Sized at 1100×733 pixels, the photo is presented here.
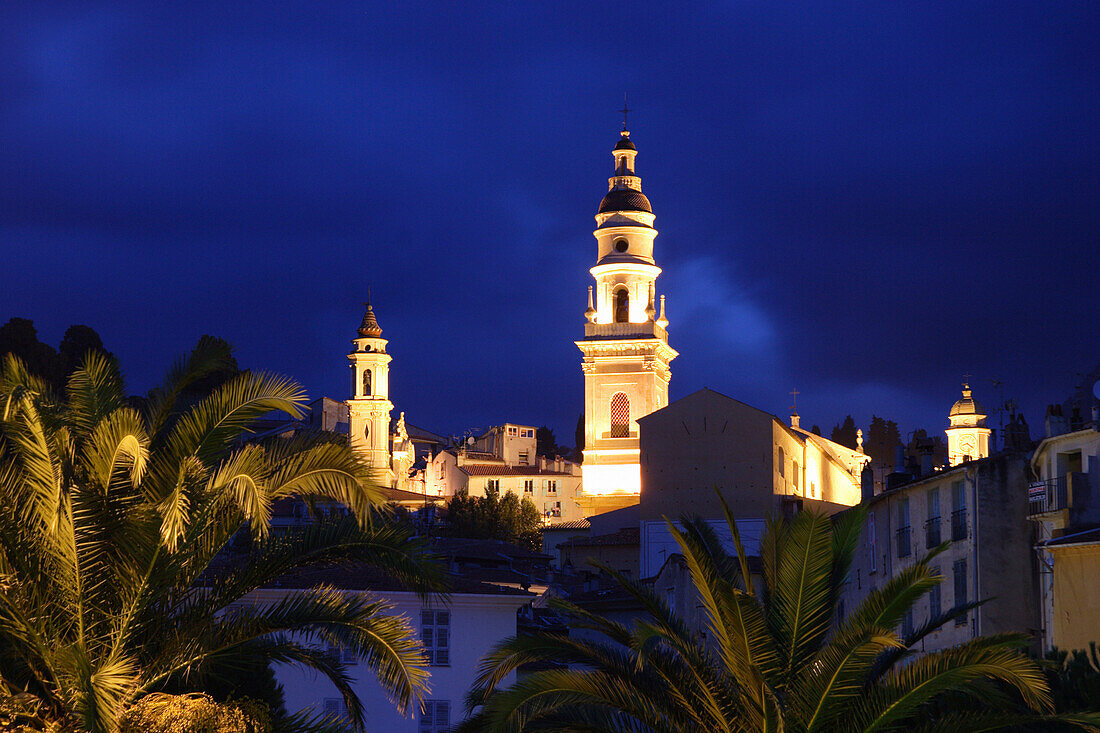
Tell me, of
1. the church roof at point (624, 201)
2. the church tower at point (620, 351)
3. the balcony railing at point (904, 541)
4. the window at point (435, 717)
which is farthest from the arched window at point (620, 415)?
the window at point (435, 717)

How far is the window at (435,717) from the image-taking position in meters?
37.8

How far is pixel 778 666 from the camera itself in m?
18.7

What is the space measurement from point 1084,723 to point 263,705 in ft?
30.9

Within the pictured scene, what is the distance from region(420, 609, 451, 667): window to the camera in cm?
3878

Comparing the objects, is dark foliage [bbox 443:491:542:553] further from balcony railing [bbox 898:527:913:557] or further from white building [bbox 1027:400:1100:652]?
white building [bbox 1027:400:1100:652]

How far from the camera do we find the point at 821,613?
63.7ft

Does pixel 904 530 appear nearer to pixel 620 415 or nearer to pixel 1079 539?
pixel 1079 539

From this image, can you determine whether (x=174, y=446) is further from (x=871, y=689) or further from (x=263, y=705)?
(x=871, y=689)

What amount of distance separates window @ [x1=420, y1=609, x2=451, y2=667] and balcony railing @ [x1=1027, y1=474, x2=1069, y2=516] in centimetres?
1401

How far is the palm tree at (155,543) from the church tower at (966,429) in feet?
313

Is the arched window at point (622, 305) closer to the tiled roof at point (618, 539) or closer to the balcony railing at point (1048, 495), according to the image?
the tiled roof at point (618, 539)

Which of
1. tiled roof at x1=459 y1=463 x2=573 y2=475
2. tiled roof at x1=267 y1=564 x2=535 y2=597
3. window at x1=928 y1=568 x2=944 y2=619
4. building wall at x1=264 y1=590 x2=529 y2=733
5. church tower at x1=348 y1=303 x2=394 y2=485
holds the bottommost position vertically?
building wall at x1=264 y1=590 x2=529 y2=733

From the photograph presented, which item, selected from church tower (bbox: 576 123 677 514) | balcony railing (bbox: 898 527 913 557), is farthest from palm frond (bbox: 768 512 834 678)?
church tower (bbox: 576 123 677 514)

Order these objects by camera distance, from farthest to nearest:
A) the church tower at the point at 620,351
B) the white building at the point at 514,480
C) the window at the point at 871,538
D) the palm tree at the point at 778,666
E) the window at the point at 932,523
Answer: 1. the white building at the point at 514,480
2. the church tower at the point at 620,351
3. the window at the point at 871,538
4. the window at the point at 932,523
5. the palm tree at the point at 778,666
